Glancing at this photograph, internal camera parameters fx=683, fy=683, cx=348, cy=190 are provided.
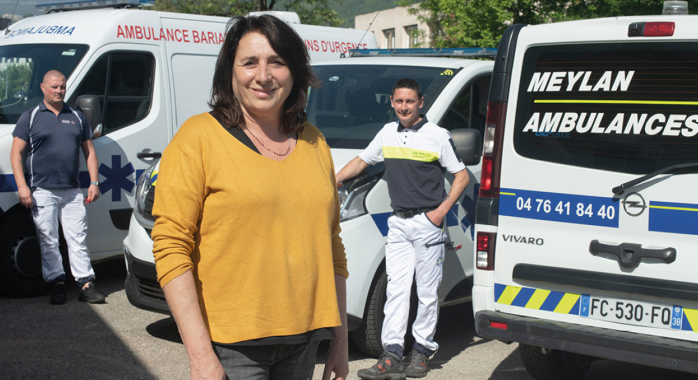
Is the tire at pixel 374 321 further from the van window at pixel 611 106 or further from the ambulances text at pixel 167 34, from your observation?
the ambulances text at pixel 167 34

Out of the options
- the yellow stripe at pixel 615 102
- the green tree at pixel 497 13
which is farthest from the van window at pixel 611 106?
the green tree at pixel 497 13

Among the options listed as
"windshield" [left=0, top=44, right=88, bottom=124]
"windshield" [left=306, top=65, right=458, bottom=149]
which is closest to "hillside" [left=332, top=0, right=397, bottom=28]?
"windshield" [left=0, top=44, right=88, bottom=124]

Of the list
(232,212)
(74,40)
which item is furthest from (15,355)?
(232,212)

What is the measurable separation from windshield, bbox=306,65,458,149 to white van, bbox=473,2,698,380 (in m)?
1.31

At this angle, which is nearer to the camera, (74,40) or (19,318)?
(19,318)

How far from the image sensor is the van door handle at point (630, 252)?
3285mm

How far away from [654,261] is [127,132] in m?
4.71

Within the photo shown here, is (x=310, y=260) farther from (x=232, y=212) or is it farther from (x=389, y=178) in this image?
(x=389, y=178)

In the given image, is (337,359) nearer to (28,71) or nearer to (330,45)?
(28,71)

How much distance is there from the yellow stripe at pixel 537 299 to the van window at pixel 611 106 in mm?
704

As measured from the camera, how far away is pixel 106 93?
630 cm

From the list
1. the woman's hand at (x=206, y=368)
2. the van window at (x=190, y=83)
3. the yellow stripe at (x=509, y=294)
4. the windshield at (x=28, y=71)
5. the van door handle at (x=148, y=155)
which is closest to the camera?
the woman's hand at (x=206, y=368)

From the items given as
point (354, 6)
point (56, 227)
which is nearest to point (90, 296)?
point (56, 227)

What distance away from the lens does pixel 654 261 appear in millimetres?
3324
